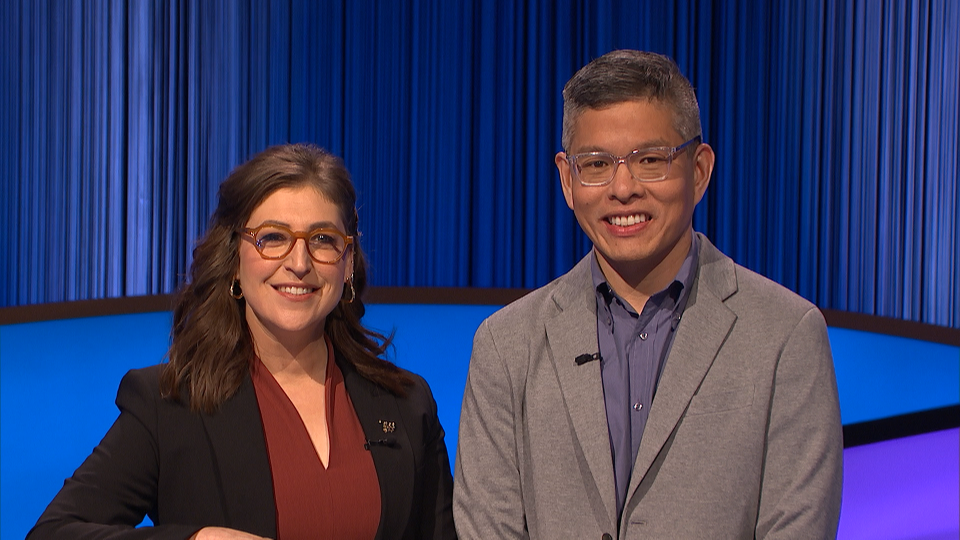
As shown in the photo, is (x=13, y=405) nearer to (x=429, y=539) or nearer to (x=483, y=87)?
(x=429, y=539)

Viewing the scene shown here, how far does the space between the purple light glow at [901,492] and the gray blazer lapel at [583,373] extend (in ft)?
2.27

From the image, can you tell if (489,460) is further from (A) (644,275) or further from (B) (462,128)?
(B) (462,128)

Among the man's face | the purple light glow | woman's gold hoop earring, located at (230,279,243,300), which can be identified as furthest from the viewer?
the purple light glow

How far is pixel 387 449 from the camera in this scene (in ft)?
5.52

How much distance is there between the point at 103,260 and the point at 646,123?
15.4 feet

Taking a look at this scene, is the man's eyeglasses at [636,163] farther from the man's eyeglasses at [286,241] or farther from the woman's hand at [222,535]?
the woman's hand at [222,535]

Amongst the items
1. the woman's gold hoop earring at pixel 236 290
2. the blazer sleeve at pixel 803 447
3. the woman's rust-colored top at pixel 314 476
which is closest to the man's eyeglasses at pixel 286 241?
the woman's gold hoop earring at pixel 236 290

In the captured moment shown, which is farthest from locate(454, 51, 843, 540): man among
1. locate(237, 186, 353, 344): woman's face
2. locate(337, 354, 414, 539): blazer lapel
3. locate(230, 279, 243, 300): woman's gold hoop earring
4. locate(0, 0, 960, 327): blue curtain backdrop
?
locate(0, 0, 960, 327): blue curtain backdrop

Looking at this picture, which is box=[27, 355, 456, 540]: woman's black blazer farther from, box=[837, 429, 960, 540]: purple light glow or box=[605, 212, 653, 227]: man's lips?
box=[837, 429, 960, 540]: purple light glow

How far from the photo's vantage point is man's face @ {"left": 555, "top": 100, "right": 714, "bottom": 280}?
1440mm

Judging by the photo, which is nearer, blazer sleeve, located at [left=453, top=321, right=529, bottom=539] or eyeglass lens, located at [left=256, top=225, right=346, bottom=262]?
blazer sleeve, located at [left=453, top=321, right=529, bottom=539]

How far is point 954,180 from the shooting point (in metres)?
4.29

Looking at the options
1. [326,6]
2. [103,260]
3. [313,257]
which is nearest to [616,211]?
[313,257]

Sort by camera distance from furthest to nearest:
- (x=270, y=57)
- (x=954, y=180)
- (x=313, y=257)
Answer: (x=270, y=57)
(x=954, y=180)
(x=313, y=257)
